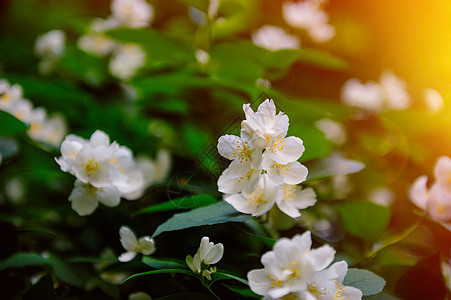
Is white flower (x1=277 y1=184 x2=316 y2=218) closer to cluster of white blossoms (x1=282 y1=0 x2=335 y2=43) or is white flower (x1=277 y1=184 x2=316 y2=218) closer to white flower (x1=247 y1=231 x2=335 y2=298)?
white flower (x1=247 y1=231 x2=335 y2=298)

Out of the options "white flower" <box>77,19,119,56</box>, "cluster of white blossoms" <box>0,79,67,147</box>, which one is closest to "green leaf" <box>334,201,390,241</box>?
"cluster of white blossoms" <box>0,79,67,147</box>

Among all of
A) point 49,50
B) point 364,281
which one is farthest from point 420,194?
point 49,50

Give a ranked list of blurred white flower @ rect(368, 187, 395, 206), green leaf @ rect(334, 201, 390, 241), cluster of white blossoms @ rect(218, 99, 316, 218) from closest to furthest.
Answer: cluster of white blossoms @ rect(218, 99, 316, 218)
green leaf @ rect(334, 201, 390, 241)
blurred white flower @ rect(368, 187, 395, 206)

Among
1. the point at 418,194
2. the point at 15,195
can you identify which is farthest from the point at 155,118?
the point at 418,194

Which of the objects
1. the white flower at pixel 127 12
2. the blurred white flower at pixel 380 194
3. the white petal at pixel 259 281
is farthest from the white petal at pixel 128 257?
the white flower at pixel 127 12

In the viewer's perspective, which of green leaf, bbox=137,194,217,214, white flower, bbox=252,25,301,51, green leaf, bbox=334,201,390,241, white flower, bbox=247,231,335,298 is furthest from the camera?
white flower, bbox=252,25,301,51

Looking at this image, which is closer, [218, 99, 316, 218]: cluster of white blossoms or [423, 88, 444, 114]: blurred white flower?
[218, 99, 316, 218]: cluster of white blossoms

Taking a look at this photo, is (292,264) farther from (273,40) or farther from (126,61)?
(126,61)

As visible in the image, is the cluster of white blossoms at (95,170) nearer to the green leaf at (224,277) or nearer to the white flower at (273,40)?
the green leaf at (224,277)
